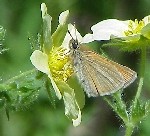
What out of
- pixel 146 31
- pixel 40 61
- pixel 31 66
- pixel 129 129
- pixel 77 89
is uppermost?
pixel 40 61

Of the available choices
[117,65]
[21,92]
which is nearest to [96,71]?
[117,65]

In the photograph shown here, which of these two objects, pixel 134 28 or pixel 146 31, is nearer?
pixel 146 31

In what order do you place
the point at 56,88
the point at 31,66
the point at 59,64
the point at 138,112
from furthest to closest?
the point at 31,66
the point at 59,64
the point at 138,112
the point at 56,88

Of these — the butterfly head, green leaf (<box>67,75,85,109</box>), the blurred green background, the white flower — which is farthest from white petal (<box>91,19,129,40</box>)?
the blurred green background

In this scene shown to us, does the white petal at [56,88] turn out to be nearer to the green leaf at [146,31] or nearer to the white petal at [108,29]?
the white petal at [108,29]

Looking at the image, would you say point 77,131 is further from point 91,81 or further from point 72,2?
point 91,81

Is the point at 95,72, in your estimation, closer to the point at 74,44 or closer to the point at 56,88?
the point at 74,44

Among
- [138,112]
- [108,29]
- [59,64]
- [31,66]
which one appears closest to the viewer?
[138,112]
